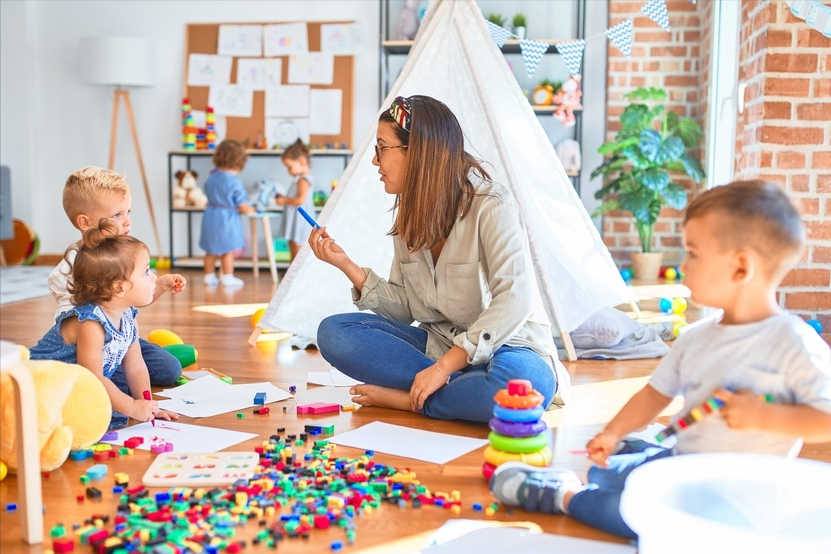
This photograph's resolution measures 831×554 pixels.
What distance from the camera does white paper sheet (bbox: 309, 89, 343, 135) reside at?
5.65 m

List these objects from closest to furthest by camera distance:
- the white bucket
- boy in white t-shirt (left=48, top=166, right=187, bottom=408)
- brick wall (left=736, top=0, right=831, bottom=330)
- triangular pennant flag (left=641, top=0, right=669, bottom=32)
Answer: the white bucket < boy in white t-shirt (left=48, top=166, right=187, bottom=408) < brick wall (left=736, top=0, right=831, bottom=330) < triangular pennant flag (left=641, top=0, right=669, bottom=32)

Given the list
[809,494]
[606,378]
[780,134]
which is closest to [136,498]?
[809,494]

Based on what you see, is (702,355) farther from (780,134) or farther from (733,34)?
(733,34)

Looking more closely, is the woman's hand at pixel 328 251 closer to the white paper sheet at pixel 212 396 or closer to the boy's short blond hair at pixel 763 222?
the white paper sheet at pixel 212 396

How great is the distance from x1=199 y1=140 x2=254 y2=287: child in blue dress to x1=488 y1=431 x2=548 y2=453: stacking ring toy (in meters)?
3.73

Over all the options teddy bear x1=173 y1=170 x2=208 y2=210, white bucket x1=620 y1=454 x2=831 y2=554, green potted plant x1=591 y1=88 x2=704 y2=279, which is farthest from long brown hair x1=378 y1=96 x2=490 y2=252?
teddy bear x1=173 y1=170 x2=208 y2=210

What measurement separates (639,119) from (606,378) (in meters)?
2.78

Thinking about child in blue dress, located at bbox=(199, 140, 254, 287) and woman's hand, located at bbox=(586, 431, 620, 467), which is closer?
woman's hand, located at bbox=(586, 431, 620, 467)

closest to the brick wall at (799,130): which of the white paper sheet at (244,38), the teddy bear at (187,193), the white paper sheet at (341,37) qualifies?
the white paper sheet at (341,37)

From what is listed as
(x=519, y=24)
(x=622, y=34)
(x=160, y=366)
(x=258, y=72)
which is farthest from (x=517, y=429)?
(x=258, y=72)

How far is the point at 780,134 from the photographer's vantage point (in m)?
3.10

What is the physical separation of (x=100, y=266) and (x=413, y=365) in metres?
0.73

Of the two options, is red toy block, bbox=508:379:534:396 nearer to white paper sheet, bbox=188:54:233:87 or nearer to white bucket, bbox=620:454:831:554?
white bucket, bbox=620:454:831:554

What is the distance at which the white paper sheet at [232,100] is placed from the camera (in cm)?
571
